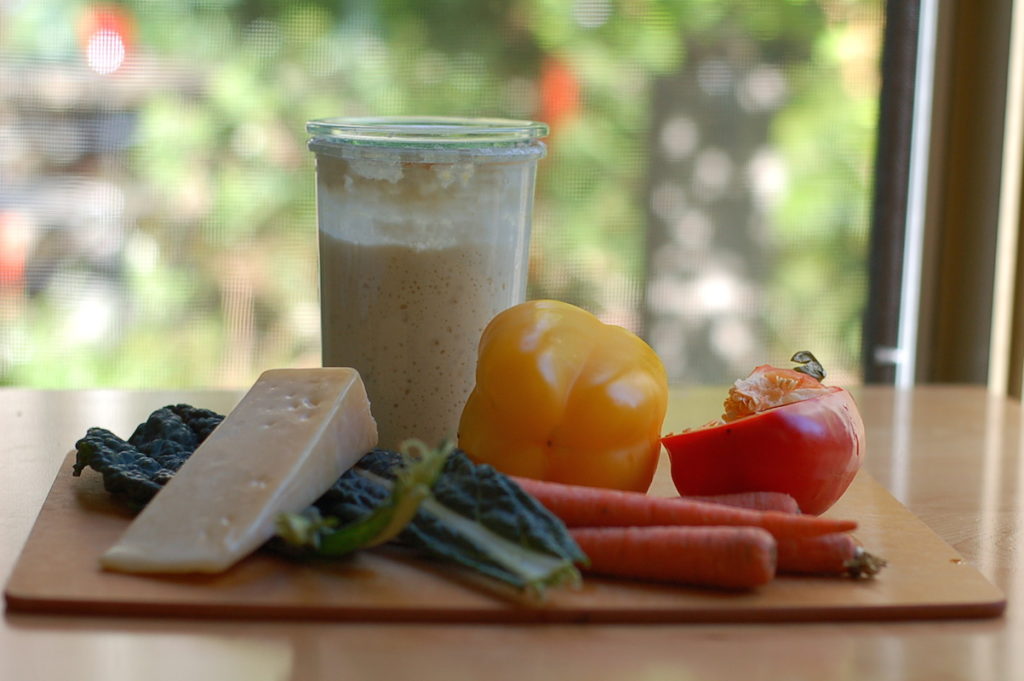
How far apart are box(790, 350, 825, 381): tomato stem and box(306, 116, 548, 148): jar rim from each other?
1.08 feet

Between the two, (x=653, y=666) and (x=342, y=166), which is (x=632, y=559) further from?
(x=342, y=166)

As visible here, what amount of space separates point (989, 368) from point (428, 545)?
1686 mm

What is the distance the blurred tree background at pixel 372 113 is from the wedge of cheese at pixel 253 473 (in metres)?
1.48

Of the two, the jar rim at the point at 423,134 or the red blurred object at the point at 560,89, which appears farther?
the red blurred object at the point at 560,89

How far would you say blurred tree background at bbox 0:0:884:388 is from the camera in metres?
2.41

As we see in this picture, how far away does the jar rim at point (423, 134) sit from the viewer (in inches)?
43.6

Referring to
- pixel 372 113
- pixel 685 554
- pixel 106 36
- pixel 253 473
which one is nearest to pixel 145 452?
pixel 253 473

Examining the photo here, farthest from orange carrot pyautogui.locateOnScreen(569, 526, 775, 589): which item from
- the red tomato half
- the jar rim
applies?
the jar rim

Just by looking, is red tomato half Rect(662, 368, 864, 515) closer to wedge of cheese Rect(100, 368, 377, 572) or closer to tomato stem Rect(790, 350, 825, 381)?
tomato stem Rect(790, 350, 825, 381)

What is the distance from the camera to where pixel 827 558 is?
86 centimetres

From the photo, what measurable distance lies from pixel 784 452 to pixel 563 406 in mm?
186

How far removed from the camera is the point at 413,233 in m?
1.12

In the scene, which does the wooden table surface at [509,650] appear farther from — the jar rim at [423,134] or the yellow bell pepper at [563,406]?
the jar rim at [423,134]

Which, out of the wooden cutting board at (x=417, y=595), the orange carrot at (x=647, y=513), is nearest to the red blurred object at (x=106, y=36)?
the wooden cutting board at (x=417, y=595)
